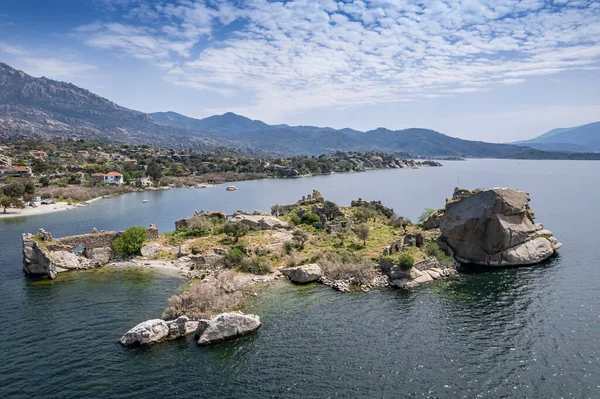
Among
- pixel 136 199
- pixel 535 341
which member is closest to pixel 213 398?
pixel 535 341

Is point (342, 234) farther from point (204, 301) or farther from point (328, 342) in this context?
point (328, 342)

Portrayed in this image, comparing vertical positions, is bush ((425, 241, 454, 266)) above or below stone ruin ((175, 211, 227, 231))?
below

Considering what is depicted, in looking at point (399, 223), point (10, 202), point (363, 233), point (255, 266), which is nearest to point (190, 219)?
point (255, 266)

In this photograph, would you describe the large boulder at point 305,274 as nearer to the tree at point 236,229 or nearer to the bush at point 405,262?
the bush at point 405,262

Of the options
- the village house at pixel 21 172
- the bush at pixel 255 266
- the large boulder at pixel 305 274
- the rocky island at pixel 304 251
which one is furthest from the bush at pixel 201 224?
the village house at pixel 21 172

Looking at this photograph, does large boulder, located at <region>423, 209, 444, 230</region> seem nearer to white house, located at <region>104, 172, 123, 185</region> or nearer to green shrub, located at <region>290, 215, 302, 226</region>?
green shrub, located at <region>290, 215, 302, 226</region>

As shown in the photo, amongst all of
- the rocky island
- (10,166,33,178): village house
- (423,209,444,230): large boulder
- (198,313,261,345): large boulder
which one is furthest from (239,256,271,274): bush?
(10,166,33,178): village house

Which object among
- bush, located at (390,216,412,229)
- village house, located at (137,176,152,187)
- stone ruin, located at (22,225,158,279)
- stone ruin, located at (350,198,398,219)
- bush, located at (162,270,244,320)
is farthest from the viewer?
village house, located at (137,176,152,187)
